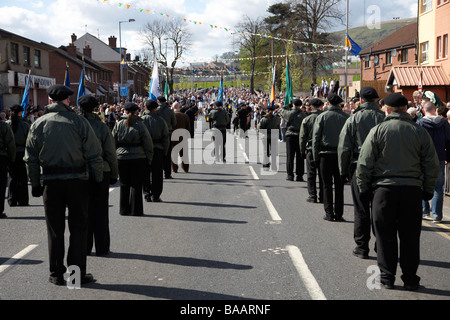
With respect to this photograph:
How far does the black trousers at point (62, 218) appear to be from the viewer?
566 cm

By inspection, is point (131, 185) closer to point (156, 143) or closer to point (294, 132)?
point (156, 143)

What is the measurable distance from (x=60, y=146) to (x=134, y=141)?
147 inches

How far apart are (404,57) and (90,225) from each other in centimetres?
5081

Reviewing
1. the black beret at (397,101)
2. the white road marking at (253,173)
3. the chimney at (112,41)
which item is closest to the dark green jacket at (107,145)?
the black beret at (397,101)

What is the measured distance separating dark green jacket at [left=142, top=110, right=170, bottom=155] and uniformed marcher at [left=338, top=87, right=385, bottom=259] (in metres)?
4.90

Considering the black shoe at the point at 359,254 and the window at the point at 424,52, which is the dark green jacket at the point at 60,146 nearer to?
the black shoe at the point at 359,254

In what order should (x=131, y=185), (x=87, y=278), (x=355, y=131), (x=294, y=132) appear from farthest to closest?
(x=294, y=132)
(x=131, y=185)
(x=355, y=131)
(x=87, y=278)

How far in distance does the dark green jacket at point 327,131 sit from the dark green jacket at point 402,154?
3.37 meters

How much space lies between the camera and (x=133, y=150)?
934 centimetres

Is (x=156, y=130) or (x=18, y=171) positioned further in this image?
(x=156, y=130)

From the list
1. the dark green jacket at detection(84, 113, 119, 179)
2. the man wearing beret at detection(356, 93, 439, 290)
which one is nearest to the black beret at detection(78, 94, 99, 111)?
the dark green jacket at detection(84, 113, 119, 179)

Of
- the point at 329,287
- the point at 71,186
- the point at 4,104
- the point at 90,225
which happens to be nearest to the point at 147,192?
the point at 90,225

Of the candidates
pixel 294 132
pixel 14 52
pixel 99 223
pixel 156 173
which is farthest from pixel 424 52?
pixel 99 223
